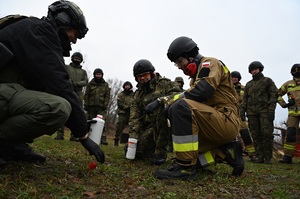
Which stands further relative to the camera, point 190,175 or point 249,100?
point 249,100

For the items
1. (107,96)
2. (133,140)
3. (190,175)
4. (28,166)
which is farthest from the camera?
(107,96)

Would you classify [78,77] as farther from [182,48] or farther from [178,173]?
[178,173]

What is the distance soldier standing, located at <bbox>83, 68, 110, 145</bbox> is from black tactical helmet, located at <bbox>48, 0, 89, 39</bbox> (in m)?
6.28

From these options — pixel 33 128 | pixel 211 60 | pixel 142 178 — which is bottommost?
pixel 142 178

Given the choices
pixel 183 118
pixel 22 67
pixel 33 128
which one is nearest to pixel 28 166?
pixel 33 128

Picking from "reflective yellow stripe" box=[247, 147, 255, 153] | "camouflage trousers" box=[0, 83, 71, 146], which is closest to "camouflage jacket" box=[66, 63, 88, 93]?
"reflective yellow stripe" box=[247, 147, 255, 153]

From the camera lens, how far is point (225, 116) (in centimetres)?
367

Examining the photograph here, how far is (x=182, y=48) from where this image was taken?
400cm

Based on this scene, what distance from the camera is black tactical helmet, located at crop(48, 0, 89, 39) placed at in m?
3.12

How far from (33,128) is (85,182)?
722 mm

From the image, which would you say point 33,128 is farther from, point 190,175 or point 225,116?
point 225,116

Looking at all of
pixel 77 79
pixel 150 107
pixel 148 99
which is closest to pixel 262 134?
pixel 148 99

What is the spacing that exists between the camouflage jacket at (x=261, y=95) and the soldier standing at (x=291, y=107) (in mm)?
875

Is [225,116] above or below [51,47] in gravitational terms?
below
